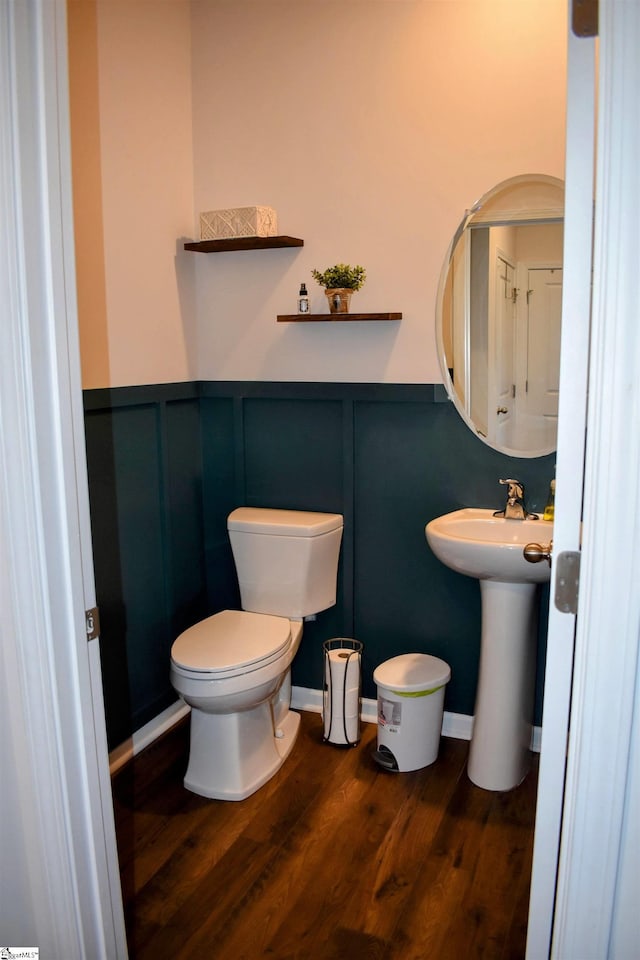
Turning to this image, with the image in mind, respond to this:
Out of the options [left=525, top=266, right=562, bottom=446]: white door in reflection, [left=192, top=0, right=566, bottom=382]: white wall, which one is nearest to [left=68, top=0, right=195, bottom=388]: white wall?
[left=192, top=0, right=566, bottom=382]: white wall

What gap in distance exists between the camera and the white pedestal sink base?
2570 mm

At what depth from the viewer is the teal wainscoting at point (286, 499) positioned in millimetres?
2727

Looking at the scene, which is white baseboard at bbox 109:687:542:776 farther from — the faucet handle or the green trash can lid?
the faucet handle

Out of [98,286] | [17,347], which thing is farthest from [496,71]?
[17,347]

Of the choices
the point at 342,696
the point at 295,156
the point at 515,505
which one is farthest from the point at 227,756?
the point at 295,156

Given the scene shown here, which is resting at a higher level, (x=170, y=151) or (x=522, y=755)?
(x=170, y=151)

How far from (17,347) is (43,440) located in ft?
0.51

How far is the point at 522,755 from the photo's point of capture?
268 centimetres

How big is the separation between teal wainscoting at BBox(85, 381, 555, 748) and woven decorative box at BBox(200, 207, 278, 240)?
564mm

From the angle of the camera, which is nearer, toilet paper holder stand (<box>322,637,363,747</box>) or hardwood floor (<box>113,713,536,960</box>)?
hardwood floor (<box>113,713,536,960</box>)

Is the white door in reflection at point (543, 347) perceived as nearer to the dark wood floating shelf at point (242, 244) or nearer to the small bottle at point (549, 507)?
the small bottle at point (549, 507)

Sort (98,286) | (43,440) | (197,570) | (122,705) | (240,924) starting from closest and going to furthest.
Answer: (43,440)
(240,924)
(98,286)
(122,705)
(197,570)

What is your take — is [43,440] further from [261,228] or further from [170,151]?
[170,151]

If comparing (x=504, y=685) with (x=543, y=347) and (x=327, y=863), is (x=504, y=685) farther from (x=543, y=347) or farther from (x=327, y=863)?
(x=543, y=347)
